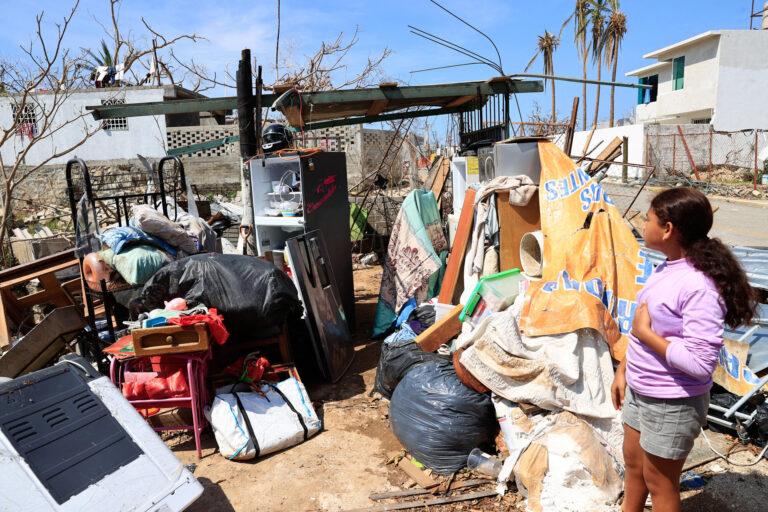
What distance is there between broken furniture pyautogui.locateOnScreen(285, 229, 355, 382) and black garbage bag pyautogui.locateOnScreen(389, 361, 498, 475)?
128 centimetres

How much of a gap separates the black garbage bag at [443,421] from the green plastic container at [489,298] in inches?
26.8

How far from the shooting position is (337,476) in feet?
10.6

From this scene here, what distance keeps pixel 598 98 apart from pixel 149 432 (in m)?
30.9

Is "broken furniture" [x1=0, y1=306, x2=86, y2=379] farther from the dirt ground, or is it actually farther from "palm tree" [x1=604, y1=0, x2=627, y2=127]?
"palm tree" [x1=604, y1=0, x2=627, y2=127]

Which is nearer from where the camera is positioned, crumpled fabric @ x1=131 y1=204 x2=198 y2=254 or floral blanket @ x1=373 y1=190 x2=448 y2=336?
crumpled fabric @ x1=131 y1=204 x2=198 y2=254

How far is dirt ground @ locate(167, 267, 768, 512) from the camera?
111 inches

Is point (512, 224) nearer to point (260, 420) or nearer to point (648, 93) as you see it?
point (260, 420)

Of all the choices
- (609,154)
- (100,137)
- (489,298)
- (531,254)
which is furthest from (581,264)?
(100,137)

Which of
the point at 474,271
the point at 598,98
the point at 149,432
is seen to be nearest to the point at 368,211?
the point at 474,271

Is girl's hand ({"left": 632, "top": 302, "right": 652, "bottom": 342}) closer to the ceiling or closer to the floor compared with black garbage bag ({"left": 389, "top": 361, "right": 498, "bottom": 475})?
closer to the ceiling

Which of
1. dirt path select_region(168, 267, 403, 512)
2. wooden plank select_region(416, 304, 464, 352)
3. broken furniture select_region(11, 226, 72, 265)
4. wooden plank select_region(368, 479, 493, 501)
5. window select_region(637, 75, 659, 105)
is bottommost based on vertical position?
→ dirt path select_region(168, 267, 403, 512)

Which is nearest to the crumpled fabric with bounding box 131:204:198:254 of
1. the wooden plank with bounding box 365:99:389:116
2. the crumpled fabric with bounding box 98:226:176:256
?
the crumpled fabric with bounding box 98:226:176:256

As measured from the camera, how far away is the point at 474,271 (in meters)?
5.00

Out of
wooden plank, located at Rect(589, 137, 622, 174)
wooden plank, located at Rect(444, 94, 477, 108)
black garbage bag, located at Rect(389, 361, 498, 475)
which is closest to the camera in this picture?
black garbage bag, located at Rect(389, 361, 498, 475)
